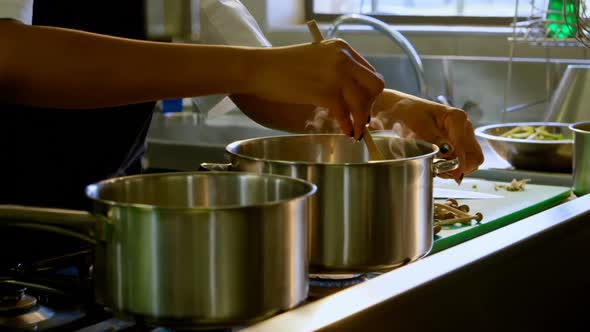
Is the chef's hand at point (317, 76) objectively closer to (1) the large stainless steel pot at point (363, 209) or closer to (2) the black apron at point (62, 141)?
(1) the large stainless steel pot at point (363, 209)

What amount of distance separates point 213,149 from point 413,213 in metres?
1.71

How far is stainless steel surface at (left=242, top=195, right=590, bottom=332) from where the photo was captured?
73 centimetres

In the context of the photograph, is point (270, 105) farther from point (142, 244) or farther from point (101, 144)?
point (142, 244)

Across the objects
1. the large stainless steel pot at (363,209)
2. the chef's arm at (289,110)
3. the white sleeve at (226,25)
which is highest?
the white sleeve at (226,25)

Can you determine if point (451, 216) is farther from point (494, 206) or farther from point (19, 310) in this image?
point (19, 310)

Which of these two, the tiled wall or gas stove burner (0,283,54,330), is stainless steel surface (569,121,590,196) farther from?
the tiled wall

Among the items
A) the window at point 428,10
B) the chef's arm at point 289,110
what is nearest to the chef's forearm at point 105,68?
the chef's arm at point 289,110

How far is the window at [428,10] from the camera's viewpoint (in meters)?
3.10

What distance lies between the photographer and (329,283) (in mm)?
930

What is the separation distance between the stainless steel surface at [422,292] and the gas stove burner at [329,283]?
0.07 metres

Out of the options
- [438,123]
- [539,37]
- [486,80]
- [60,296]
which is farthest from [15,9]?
[486,80]

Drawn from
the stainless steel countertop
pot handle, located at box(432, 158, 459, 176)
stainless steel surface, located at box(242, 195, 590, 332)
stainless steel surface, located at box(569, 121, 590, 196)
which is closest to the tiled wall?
the stainless steel countertop

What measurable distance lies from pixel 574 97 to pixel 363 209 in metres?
1.47

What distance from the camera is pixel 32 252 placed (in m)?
1.31
